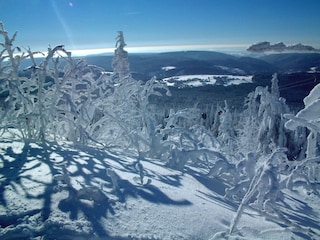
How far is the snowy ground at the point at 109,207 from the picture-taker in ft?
5.92

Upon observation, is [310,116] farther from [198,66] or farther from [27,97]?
[198,66]

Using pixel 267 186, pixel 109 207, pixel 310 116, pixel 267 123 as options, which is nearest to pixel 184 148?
pixel 267 186

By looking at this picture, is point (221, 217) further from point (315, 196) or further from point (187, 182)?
point (315, 196)

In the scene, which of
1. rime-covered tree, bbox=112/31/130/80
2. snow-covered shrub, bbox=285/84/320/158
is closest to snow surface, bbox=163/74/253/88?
rime-covered tree, bbox=112/31/130/80

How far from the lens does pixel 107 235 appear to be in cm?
177

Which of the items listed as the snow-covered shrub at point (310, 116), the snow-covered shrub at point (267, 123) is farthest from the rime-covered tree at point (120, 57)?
the snow-covered shrub at point (310, 116)

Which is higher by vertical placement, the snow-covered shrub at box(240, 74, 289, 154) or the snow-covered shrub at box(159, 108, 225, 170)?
the snow-covered shrub at box(159, 108, 225, 170)

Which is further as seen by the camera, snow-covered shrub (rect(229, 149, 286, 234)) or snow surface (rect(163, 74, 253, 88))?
snow surface (rect(163, 74, 253, 88))

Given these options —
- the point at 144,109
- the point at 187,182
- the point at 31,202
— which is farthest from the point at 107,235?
the point at 144,109

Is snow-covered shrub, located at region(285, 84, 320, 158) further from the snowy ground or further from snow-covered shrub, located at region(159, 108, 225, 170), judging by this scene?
snow-covered shrub, located at region(159, 108, 225, 170)

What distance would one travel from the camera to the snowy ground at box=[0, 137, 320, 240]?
71.1 inches

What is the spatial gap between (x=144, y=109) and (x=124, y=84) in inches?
39.3

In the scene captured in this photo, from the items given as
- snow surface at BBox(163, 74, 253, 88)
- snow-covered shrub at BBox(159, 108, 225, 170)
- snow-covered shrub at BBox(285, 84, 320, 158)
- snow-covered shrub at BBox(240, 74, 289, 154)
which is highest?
snow-covered shrub at BBox(285, 84, 320, 158)

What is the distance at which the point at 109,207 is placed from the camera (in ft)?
6.80
